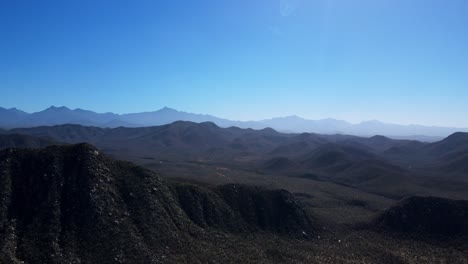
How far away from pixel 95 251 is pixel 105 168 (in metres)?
7.02

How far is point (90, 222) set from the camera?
2089cm

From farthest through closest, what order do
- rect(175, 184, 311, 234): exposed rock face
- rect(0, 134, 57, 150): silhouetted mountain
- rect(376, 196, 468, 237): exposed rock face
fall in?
rect(0, 134, 57, 150): silhouetted mountain → rect(376, 196, 468, 237): exposed rock face → rect(175, 184, 311, 234): exposed rock face

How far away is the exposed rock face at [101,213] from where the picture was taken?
63.3ft

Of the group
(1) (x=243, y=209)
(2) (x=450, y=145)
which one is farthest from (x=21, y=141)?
(2) (x=450, y=145)

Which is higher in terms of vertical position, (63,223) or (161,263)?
(63,223)

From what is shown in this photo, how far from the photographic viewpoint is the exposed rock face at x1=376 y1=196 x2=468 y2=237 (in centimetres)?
2883

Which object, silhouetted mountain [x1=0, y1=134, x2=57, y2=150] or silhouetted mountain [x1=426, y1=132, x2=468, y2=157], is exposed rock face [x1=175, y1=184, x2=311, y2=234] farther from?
silhouetted mountain [x1=426, y1=132, x2=468, y2=157]

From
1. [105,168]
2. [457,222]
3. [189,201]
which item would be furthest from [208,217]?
[457,222]

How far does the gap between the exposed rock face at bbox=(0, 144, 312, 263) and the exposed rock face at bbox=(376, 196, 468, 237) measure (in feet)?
25.0

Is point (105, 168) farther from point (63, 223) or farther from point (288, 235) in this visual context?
point (288, 235)

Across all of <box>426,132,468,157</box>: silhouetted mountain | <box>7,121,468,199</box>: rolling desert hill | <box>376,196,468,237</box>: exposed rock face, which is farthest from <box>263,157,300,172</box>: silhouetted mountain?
<box>426,132,468,157</box>: silhouetted mountain

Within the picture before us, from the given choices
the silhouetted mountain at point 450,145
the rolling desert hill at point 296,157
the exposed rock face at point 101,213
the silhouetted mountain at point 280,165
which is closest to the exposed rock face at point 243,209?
the exposed rock face at point 101,213

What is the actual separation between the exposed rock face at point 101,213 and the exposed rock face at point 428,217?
25.0ft

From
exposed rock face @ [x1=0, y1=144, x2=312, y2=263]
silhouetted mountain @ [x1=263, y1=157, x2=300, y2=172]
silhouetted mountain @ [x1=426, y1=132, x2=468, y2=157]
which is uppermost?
silhouetted mountain @ [x1=426, y1=132, x2=468, y2=157]
